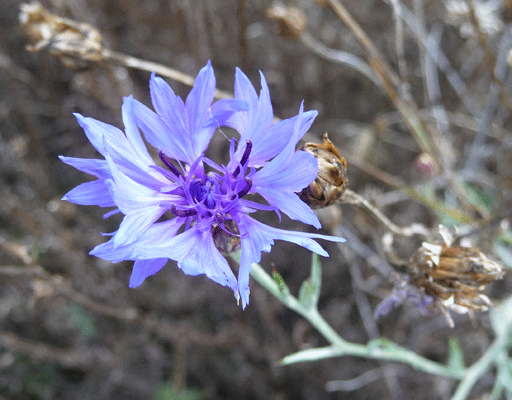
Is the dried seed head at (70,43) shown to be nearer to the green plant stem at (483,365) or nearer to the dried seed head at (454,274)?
the dried seed head at (454,274)

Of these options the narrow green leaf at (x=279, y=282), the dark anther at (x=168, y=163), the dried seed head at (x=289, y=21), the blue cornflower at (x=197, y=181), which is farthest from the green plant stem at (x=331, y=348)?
the dried seed head at (x=289, y=21)

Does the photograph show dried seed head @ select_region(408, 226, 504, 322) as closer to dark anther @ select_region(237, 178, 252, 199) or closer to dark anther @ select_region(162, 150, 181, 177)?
dark anther @ select_region(237, 178, 252, 199)

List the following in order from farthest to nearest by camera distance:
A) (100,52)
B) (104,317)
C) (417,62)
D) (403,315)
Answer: (417,62) < (104,317) < (403,315) < (100,52)

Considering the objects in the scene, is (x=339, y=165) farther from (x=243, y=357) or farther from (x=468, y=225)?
(x=243, y=357)

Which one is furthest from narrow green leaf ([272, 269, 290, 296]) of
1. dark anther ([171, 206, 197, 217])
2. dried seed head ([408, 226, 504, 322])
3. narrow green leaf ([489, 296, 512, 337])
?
narrow green leaf ([489, 296, 512, 337])

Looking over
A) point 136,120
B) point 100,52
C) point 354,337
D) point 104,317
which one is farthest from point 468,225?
point 104,317

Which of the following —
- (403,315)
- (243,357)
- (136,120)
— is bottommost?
(243,357)
